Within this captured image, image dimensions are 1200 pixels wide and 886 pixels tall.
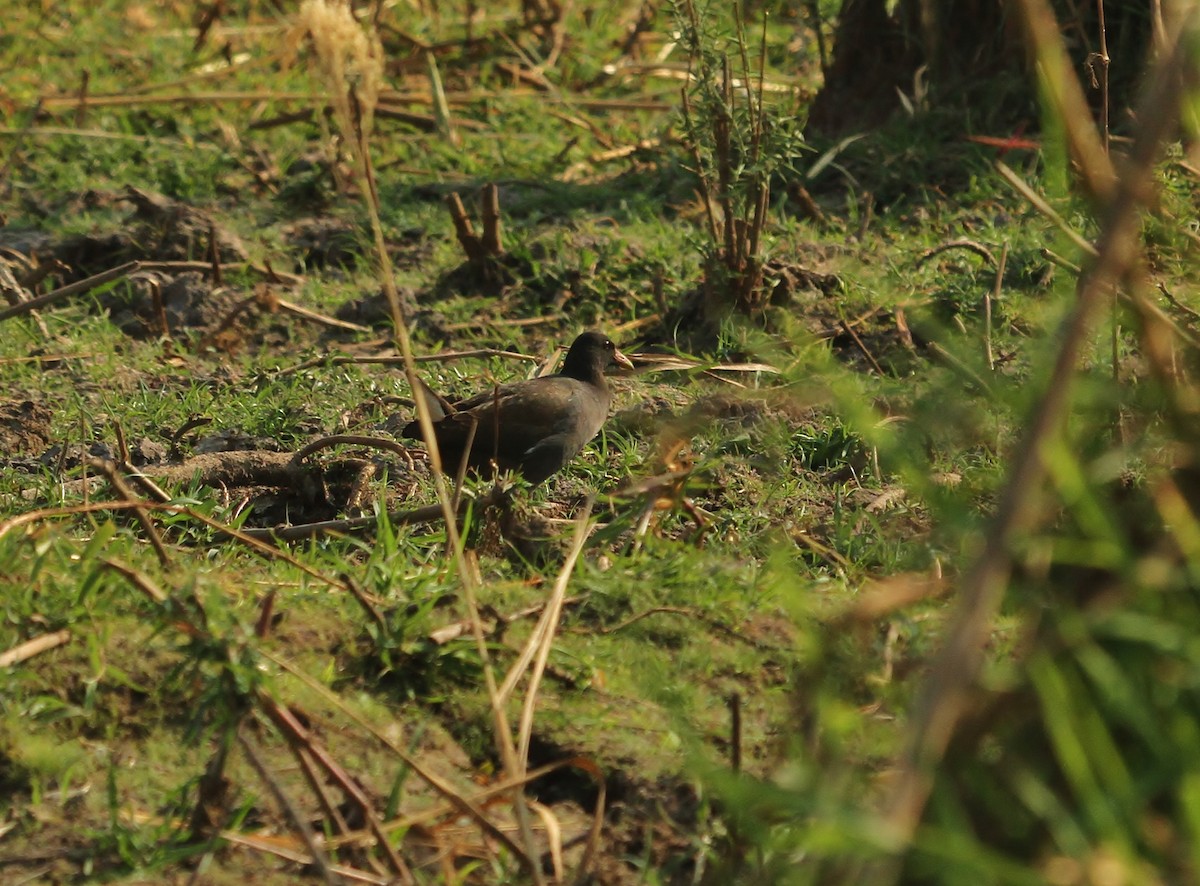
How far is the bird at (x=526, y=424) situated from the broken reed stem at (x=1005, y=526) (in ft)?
9.63

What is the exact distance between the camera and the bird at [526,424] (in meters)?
4.65

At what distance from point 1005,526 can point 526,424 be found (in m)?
3.17

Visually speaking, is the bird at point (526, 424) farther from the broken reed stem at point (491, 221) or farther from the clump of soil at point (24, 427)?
the broken reed stem at point (491, 221)

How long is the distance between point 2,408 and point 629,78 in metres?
4.50

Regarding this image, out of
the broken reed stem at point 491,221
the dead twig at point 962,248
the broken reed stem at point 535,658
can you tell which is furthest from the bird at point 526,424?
the dead twig at point 962,248

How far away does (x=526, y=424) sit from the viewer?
473cm

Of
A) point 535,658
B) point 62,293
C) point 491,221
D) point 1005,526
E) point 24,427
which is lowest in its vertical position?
point 24,427

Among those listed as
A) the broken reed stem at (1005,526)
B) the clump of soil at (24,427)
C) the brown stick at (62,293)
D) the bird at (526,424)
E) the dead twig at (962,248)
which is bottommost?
the clump of soil at (24,427)

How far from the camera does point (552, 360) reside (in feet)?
18.1

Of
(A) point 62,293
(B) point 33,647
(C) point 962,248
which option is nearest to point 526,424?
(A) point 62,293

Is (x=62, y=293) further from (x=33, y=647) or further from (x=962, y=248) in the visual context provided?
(x=962, y=248)

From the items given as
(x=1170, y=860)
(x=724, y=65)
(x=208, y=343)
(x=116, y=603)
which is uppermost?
(x=724, y=65)

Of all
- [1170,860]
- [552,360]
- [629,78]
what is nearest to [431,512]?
[552,360]

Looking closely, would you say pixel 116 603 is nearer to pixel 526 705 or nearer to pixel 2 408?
pixel 526 705
